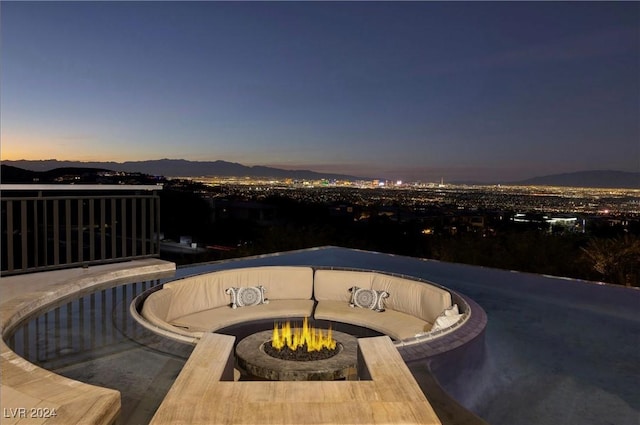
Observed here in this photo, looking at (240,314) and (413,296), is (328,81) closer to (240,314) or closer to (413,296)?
(413,296)

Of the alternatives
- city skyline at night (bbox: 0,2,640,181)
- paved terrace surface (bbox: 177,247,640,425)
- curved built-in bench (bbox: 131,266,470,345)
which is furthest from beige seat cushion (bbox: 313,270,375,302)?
city skyline at night (bbox: 0,2,640,181)

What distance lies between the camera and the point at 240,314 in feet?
15.4

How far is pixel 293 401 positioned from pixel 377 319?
120 inches

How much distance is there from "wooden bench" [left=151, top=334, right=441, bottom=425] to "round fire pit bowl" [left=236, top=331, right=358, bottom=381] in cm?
106

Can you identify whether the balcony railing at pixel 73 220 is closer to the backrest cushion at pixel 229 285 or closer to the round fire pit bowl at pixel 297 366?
the backrest cushion at pixel 229 285

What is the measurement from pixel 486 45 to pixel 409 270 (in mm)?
A: 8411

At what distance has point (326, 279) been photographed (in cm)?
532

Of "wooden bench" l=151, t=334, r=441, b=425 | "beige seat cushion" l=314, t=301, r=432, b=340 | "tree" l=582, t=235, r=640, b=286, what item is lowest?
"tree" l=582, t=235, r=640, b=286

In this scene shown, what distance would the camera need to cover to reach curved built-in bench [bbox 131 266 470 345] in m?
4.19

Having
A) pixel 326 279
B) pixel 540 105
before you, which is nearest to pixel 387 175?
pixel 540 105

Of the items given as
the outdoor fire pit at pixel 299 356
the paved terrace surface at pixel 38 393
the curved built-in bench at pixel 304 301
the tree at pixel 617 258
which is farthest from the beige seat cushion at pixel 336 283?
the tree at pixel 617 258

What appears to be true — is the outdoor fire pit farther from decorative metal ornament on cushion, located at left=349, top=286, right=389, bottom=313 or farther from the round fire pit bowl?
decorative metal ornament on cushion, located at left=349, top=286, right=389, bottom=313

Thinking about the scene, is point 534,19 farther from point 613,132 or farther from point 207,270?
point 207,270

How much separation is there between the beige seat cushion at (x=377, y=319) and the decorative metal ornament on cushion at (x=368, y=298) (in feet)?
0.20
